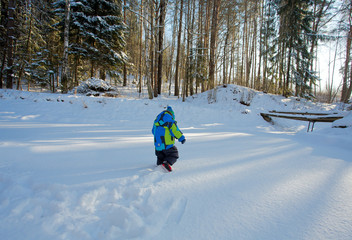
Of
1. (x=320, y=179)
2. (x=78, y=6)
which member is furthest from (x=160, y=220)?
(x=78, y=6)

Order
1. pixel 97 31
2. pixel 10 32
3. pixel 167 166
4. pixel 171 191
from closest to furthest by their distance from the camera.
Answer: pixel 171 191, pixel 167 166, pixel 10 32, pixel 97 31

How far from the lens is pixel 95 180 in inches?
80.5

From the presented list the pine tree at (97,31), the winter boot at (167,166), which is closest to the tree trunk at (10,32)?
the pine tree at (97,31)

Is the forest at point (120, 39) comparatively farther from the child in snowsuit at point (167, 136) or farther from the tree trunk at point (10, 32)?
the child in snowsuit at point (167, 136)

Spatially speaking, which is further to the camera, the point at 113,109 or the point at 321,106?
the point at 321,106

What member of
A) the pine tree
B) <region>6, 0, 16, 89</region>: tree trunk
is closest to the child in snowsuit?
the pine tree

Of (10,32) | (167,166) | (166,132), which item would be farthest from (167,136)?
(10,32)

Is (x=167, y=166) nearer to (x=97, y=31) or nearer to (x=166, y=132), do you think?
(x=166, y=132)

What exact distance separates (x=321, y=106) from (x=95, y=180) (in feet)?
52.8

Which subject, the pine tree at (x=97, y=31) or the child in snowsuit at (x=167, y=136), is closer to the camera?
the child in snowsuit at (x=167, y=136)

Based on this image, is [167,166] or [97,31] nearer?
[167,166]

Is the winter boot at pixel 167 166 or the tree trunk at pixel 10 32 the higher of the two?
the tree trunk at pixel 10 32

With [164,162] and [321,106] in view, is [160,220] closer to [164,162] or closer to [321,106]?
[164,162]

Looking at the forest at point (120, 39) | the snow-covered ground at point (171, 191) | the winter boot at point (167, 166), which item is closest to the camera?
the snow-covered ground at point (171, 191)
